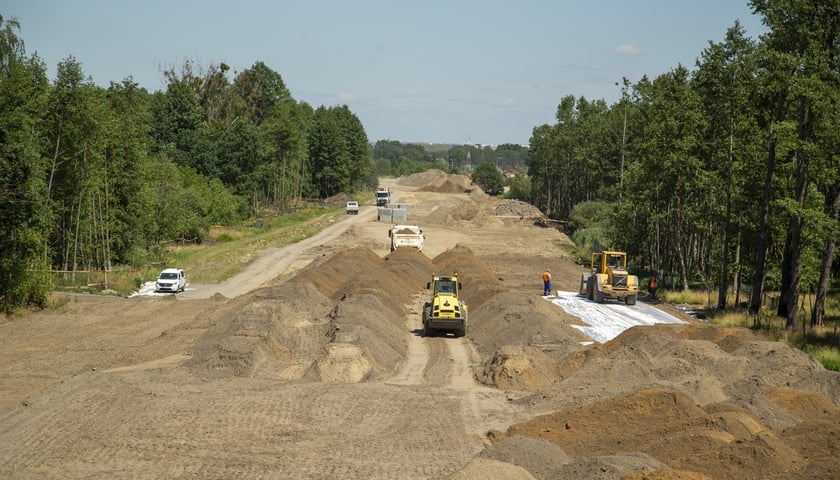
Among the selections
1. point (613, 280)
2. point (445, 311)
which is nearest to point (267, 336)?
point (445, 311)

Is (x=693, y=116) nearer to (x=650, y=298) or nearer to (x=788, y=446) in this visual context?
(x=650, y=298)

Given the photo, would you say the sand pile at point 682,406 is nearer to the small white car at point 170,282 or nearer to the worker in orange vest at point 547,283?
the worker in orange vest at point 547,283

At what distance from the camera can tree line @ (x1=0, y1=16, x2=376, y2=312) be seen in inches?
1634

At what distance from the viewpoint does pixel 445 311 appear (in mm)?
36594

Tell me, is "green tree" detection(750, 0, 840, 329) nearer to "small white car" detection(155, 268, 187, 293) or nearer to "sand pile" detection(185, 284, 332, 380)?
"sand pile" detection(185, 284, 332, 380)

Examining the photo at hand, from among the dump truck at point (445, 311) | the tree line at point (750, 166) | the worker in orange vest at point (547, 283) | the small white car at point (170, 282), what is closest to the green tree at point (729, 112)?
the tree line at point (750, 166)

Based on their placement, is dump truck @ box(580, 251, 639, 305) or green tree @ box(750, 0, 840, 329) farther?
dump truck @ box(580, 251, 639, 305)

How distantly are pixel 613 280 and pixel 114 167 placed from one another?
36153 millimetres

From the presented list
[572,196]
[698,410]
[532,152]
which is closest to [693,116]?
[698,410]

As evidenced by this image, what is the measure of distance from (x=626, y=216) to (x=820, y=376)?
39.6 m

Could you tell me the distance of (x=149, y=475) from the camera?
57.1ft

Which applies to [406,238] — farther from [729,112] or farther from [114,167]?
[729,112]

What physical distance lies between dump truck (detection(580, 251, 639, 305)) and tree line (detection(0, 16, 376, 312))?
2964cm

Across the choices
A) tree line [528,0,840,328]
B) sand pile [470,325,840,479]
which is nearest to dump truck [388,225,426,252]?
tree line [528,0,840,328]
